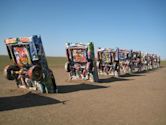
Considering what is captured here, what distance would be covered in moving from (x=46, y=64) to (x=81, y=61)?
17.6ft

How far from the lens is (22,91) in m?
12.3

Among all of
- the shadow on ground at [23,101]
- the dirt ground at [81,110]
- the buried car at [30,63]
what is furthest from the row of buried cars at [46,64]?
the dirt ground at [81,110]

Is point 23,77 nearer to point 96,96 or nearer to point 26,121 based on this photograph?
point 96,96

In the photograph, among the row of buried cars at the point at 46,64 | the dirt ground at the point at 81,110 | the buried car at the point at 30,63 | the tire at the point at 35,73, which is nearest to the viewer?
the dirt ground at the point at 81,110

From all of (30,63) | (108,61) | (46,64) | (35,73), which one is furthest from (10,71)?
(108,61)

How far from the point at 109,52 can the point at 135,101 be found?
13.0 meters

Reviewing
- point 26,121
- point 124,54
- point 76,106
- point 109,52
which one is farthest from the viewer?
point 124,54

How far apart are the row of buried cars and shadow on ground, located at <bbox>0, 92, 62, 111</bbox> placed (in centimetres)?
93

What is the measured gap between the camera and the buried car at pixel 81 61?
16.6 m

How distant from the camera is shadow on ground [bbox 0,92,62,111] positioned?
345 inches

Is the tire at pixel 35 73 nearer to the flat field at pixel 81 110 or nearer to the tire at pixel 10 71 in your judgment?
the flat field at pixel 81 110

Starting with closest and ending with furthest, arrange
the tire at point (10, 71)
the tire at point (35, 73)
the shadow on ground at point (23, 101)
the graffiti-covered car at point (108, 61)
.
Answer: the shadow on ground at point (23, 101), the tire at point (35, 73), the tire at point (10, 71), the graffiti-covered car at point (108, 61)

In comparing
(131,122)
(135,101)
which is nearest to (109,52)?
(135,101)

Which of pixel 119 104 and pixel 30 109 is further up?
pixel 30 109
